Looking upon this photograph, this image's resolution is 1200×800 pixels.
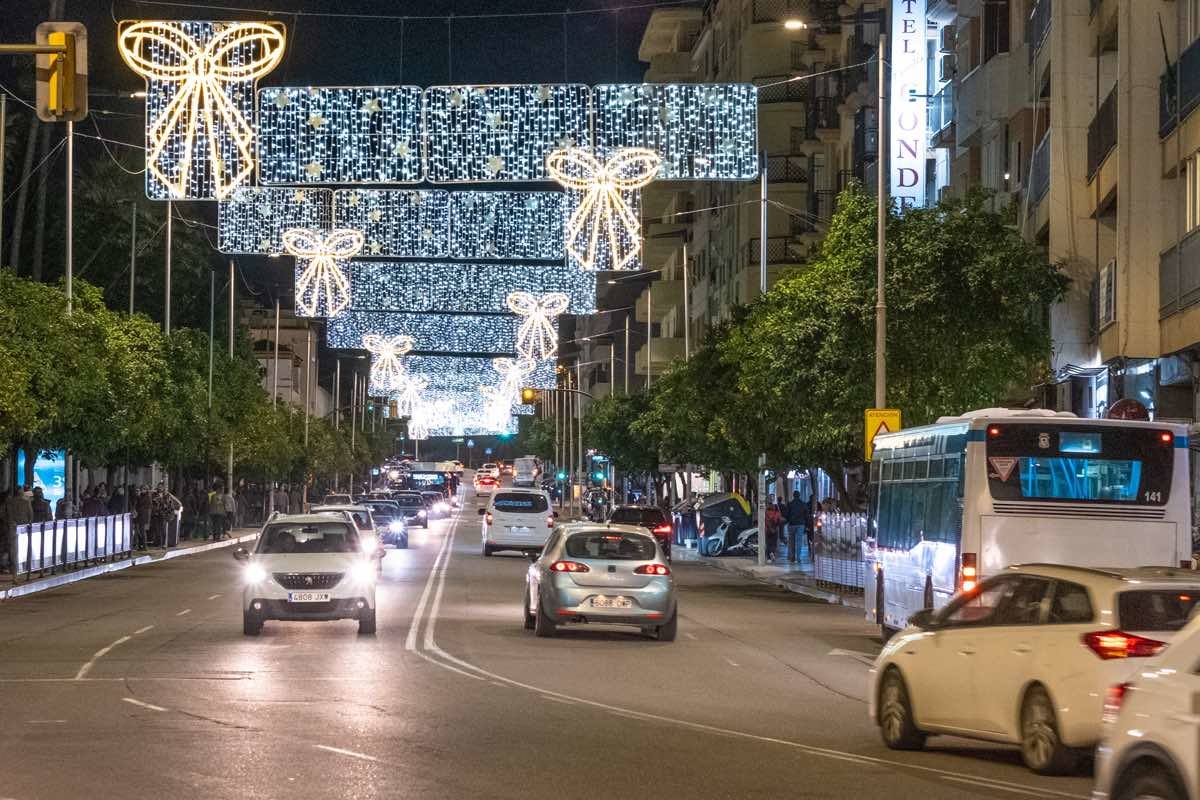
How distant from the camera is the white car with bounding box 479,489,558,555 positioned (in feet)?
185

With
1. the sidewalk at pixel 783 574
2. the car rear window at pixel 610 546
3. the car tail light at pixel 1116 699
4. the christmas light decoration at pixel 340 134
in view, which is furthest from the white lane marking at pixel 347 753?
the christmas light decoration at pixel 340 134

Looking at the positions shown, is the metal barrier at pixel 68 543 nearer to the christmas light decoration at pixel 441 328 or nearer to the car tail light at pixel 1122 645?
the car tail light at pixel 1122 645

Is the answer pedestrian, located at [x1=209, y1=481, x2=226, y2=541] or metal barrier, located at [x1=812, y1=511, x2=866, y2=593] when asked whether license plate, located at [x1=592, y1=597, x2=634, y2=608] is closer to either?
metal barrier, located at [x1=812, y1=511, x2=866, y2=593]

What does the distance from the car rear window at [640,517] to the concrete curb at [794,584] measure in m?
1.99

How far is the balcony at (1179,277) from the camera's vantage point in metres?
31.3

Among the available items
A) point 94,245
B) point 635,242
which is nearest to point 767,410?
point 635,242

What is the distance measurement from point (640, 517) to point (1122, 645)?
43316 millimetres

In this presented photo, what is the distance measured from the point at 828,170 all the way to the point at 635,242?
3439 cm

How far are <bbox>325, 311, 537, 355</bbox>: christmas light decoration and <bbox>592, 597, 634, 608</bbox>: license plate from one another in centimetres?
7109

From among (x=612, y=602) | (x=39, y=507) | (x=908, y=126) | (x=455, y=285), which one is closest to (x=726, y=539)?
(x=908, y=126)

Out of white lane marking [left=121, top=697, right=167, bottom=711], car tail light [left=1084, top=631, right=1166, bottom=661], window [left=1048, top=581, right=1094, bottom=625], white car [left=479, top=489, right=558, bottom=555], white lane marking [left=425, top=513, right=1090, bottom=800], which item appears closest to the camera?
white lane marking [left=425, top=513, right=1090, bottom=800]

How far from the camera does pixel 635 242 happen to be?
151 feet

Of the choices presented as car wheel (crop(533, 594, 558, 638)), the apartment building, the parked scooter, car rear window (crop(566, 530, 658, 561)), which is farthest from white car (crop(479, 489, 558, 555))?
car wheel (crop(533, 594, 558, 638))

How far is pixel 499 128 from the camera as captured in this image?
135ft
